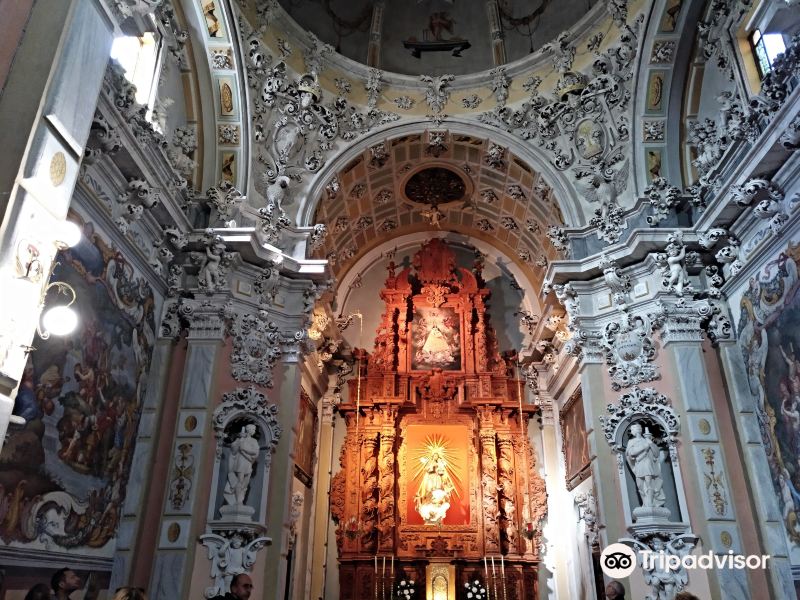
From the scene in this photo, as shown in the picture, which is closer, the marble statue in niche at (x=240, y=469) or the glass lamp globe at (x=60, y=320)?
the glass lamp globe at (x=60, y=320)

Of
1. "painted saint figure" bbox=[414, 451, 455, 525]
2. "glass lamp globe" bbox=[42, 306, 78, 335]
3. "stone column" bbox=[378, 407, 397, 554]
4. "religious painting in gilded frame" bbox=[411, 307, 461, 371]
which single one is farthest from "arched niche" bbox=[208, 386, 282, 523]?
"religious painting in gilded frame" bbox=[411, 307, 461, 371]

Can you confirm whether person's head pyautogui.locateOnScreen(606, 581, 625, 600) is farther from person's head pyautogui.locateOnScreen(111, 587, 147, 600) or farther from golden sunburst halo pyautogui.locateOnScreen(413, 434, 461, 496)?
golden sunburst halo pyautogui.locateOnScreen(413, 434, 461, 496)

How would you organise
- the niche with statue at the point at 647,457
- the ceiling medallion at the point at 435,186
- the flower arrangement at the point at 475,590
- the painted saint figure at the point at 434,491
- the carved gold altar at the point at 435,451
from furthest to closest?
1. the ceiling medallion at the point at 435,186
2. the painted saint figure at the point at 434,491
3. the carved gold altar at the point at 435,451
4. the flower arrangement at the point at 475,590
5. the niche with statue at the point at 647,457

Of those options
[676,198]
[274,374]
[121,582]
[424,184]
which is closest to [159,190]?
[274,374]

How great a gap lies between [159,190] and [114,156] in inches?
49.8

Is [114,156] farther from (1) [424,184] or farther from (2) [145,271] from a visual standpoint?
(1) [424,184]

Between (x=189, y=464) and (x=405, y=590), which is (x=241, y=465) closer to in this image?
(x=189, y=464)

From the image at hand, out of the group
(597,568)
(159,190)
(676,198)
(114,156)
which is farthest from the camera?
(597,568)

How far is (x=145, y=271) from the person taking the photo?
9.82 m

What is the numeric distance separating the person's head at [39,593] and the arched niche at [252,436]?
3.17m

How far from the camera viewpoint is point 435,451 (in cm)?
1539

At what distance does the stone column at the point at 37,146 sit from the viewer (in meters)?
4.90

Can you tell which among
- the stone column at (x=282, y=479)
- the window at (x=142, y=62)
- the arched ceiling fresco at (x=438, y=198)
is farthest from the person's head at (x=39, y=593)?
the arched ceiling fresco at (x=438, y=198)

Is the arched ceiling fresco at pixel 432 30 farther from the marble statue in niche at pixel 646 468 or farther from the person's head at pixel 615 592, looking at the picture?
the person's head at pixel 615 592
